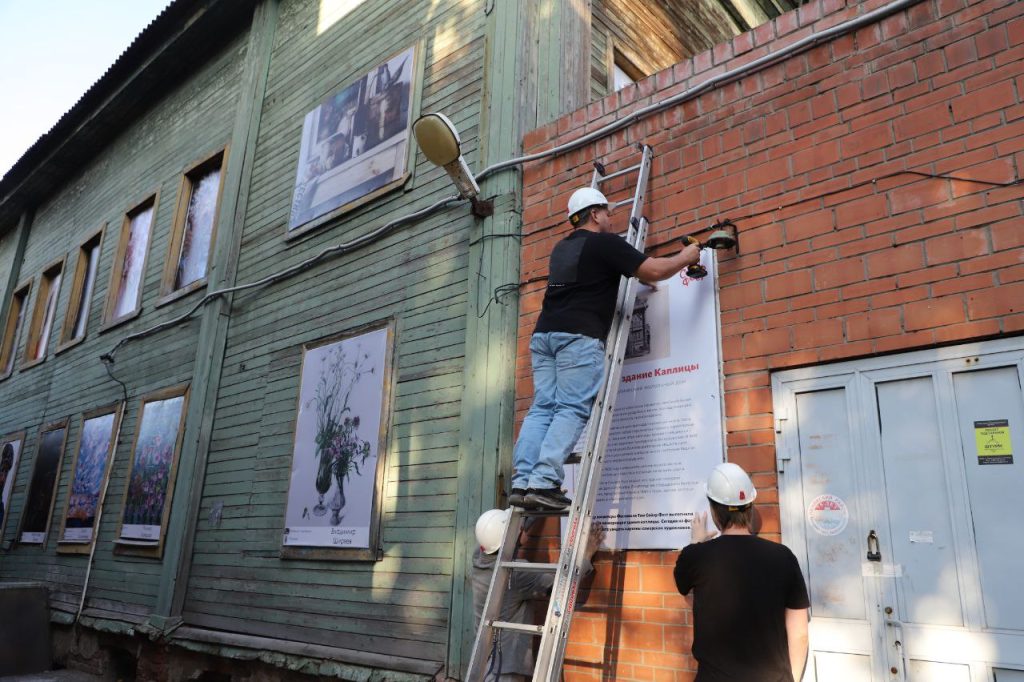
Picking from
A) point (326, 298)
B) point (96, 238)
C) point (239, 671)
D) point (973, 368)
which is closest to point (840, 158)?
point (973, 368)

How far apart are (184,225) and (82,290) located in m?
3.67

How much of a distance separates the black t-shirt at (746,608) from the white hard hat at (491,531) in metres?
1.54

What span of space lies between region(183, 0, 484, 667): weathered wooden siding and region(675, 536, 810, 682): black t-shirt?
2.60m

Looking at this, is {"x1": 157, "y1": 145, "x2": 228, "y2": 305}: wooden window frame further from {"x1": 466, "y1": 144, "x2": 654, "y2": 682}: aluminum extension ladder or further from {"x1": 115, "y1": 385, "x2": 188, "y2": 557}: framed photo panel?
{"x1": 466, "y1": 144, "x2": 654, "y2": 682}: aluminum extension ladder

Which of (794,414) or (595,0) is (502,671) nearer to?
(794,414)

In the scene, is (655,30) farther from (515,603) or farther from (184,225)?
(184,225)

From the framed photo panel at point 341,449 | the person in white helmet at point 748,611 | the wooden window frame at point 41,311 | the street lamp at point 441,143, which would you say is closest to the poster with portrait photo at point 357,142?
the street lamp at point 441,143

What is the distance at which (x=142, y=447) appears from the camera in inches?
365

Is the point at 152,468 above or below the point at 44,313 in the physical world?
below

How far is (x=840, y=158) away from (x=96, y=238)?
12.3m

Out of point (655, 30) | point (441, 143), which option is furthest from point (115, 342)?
point (655, 30)

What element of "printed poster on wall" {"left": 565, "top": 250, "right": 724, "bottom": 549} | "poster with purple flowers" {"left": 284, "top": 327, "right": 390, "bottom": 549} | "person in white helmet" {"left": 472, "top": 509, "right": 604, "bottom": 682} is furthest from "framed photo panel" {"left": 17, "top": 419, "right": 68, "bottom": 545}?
"printed poster on wall" {"left": 565, "top": 250, "right": 724, "bottom": 549}

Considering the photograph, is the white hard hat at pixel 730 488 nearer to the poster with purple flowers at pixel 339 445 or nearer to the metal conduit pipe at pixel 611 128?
the metal conduit pipe at pixel 611 128

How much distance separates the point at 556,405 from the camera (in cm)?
416
